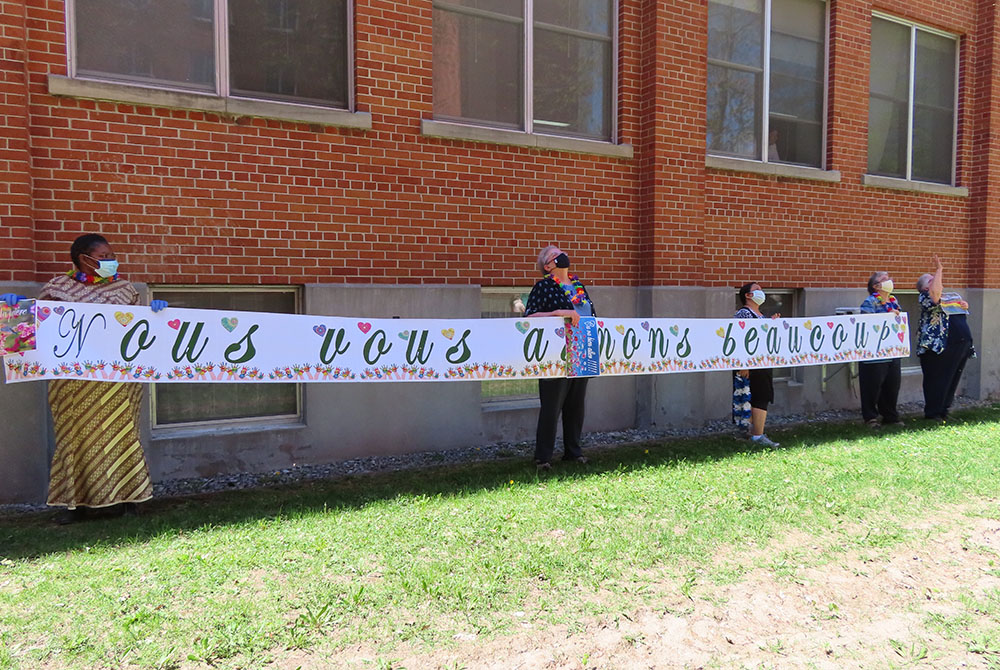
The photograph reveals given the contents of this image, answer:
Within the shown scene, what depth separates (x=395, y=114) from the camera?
21.6 ft

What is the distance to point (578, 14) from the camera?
7.84 m

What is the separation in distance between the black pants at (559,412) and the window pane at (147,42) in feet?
12.1

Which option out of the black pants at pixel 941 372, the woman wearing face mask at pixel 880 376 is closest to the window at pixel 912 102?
the woman wearing face mask at pixel 880 376

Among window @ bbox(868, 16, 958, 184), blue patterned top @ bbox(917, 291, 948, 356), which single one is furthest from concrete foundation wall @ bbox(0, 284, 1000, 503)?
window @ bbox(868, 16, 958, 184)

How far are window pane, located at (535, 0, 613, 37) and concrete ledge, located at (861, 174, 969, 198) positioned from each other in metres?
4.27

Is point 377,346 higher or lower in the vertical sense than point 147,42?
lower

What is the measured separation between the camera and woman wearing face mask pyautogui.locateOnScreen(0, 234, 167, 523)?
458cm

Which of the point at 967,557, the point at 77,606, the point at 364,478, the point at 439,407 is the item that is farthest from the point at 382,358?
the point at 967,557

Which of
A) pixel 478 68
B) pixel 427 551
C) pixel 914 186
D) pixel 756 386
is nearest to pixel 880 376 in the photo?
pixel 756 386

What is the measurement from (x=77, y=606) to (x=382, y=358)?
104 inches

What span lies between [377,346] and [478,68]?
326 centimetres

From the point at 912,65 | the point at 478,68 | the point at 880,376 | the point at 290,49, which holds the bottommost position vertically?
the point at 880,376

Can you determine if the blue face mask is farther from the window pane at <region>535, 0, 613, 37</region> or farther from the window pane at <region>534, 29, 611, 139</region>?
the window pane at <region>535, 0, 613, 37</region>

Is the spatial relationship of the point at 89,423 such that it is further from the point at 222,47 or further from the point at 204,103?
the point at 222,47
